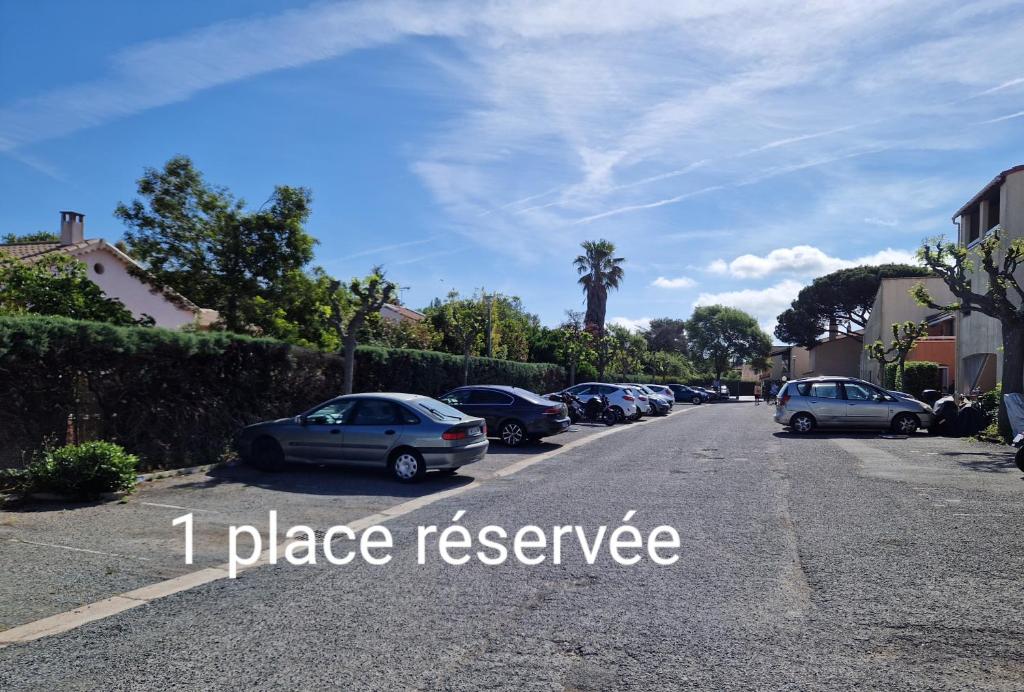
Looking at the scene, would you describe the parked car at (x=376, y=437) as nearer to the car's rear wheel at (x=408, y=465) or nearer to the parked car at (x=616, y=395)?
the car's rear wheel at (x=408, y=465)

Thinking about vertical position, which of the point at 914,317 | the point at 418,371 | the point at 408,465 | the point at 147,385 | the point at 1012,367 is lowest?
the point at 408,465

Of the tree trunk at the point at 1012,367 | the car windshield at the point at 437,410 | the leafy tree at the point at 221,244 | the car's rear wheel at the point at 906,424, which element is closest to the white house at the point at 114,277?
the leafy tree at the point at 221,244

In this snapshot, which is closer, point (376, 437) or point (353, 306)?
point (376, 437)

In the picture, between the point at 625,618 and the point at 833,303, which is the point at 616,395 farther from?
the point at 833,303

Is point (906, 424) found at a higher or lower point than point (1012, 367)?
lower

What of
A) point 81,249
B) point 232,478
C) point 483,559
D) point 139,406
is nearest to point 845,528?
point 483,559

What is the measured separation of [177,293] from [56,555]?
14.3 m

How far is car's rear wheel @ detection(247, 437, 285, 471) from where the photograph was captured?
13.3 metres

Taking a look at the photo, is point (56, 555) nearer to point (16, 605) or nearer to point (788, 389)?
point (16, 605)

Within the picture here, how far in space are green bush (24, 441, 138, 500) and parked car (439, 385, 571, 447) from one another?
370 inches

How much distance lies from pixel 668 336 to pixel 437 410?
87.2 meters

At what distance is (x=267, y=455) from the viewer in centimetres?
1339

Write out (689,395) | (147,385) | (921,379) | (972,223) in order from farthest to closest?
(689,395)
(921,379)
(972,223)
(147,385)

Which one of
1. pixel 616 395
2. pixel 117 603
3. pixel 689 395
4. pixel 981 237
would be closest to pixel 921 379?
pixel 981 237
